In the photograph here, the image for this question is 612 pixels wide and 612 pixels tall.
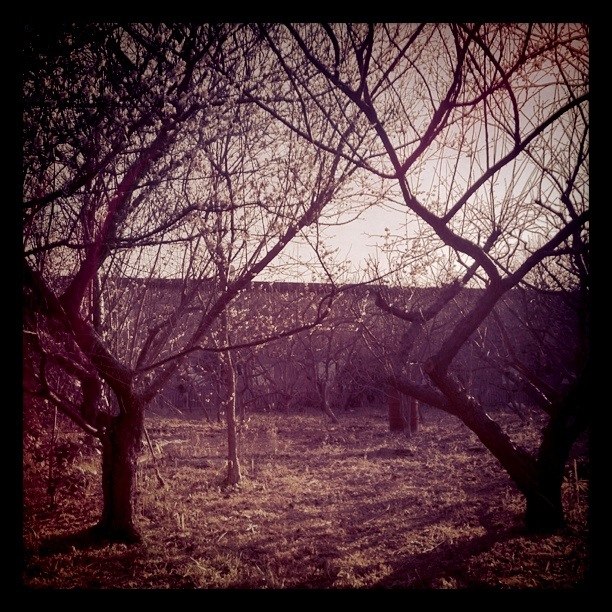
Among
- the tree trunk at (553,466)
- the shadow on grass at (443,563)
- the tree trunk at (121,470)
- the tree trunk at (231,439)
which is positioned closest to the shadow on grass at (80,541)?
the tree trunk at (121,470)

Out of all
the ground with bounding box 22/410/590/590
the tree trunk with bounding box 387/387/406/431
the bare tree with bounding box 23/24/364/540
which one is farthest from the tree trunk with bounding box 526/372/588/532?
the tree trunk with bounding box 387/387/406/431

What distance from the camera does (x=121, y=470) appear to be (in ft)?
12.2

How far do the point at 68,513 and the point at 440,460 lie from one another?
19.8 feet

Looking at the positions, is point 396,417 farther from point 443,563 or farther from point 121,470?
point 121,470

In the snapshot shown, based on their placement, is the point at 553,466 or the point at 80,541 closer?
the point at 80,541

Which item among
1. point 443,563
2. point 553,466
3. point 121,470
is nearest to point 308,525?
point 443,563

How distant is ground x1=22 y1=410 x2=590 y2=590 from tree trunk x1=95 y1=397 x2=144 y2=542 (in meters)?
0.15

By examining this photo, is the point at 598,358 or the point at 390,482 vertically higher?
the point at 598,358

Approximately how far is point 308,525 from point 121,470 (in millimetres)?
2168

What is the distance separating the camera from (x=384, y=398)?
1572cm

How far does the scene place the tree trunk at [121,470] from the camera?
145 inches

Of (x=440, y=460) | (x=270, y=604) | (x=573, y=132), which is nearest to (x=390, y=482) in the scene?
(x=440, y=460)

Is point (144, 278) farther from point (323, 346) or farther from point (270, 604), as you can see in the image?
point (323, 346)

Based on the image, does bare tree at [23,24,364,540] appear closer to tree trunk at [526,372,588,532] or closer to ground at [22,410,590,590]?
ground at [22,410,590,590]
